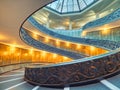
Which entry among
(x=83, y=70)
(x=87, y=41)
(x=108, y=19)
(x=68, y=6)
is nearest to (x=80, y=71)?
(x=83, y=70)

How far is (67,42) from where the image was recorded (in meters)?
23.8

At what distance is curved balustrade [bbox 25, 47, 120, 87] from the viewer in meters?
5.06

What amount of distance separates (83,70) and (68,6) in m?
24.1

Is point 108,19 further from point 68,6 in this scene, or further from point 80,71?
point 68,6

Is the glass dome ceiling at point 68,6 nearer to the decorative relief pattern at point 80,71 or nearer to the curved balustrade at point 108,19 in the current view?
the curved balustrade at point 108,19

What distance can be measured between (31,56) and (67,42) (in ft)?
19.4

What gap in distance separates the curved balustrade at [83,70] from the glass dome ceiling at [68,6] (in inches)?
834

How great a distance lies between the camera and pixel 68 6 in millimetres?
28516

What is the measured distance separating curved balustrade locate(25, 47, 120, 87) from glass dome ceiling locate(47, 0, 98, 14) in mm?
21182

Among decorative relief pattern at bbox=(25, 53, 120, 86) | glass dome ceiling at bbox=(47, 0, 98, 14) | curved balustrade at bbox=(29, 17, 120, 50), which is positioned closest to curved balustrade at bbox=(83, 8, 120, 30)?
curved balustrade at bbox=(29, 17, 120, 50)

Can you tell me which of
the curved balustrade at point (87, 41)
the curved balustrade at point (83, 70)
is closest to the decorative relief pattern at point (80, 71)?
the curved balustrade at point (83, 70)

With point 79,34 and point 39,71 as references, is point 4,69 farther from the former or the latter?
point 79,34

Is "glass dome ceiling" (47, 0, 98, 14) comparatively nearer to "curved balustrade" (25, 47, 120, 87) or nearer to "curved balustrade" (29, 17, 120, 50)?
"curved balustrade" (29, 17, 120, 50)

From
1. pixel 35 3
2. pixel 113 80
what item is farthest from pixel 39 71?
pixel 113 80
